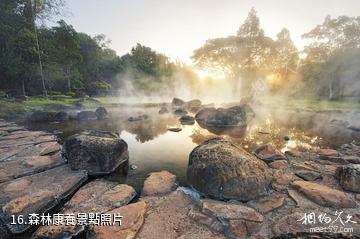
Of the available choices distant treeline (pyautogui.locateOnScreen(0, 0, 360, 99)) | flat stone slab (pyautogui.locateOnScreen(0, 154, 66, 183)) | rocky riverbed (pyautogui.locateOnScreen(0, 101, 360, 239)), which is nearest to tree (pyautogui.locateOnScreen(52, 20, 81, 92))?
distant treeline (pyautogui.locateOnScreen(0, 0, 360, 99))

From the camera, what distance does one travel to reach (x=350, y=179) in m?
3.44

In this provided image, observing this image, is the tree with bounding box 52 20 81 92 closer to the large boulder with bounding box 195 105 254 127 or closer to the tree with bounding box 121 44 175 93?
the tree with bounding box 121 44 175 93

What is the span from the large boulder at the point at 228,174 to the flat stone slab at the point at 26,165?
3.32 metres

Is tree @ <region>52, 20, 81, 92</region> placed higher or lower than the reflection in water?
higher

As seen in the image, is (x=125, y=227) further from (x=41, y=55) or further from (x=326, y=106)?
(x=41, y=55)

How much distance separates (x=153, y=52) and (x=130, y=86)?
14065 mm

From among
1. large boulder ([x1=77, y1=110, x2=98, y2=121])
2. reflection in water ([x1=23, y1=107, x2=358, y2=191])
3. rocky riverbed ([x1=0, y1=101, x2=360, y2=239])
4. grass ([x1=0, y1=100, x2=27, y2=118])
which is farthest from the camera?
grass ([x1=0, y1=100, x2=27, y2=118])

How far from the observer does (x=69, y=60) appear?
86.7 ft

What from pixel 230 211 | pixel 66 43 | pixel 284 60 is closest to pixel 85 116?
pixel 230 211

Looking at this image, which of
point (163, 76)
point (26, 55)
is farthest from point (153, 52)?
point (26, 55)

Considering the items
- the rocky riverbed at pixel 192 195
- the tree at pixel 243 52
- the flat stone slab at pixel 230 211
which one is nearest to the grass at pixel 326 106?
the tree at pixel 243 52

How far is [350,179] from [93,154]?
16.7 ft

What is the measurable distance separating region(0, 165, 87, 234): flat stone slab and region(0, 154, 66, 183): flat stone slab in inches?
8.7

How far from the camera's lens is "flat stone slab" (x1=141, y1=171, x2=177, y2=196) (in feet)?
11.5
